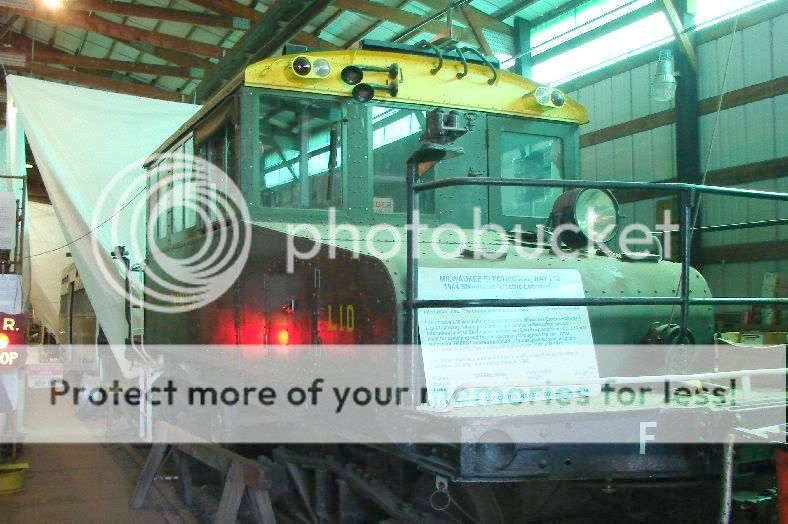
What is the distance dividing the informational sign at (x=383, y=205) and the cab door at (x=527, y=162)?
0.69m

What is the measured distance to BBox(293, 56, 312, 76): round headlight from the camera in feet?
13.6

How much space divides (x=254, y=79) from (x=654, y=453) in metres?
2.77

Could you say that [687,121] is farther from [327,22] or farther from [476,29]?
[327,22]

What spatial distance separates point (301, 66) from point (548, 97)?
5.51ft

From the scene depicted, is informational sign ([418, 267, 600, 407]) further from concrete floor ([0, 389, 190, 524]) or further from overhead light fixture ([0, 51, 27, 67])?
overhead light fixture ([0, 51, 27, 67])

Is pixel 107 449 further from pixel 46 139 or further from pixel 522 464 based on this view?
pixel 522 464

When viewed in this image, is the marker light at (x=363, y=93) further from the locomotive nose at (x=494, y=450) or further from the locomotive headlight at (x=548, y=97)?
the locomotive nose at (x=494, y=450)

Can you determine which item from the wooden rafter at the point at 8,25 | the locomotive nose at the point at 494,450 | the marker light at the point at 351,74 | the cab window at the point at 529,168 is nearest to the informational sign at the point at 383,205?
the marker light at the point at 351,74

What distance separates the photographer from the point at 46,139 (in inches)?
309

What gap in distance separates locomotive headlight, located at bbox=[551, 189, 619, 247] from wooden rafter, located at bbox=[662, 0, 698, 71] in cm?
634

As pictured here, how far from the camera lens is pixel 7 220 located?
700 cm

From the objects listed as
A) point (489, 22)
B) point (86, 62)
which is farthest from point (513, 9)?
point (86, 62)

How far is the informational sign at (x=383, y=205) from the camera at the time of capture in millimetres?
4258

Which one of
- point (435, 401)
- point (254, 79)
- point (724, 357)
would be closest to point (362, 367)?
point (435, 401)
